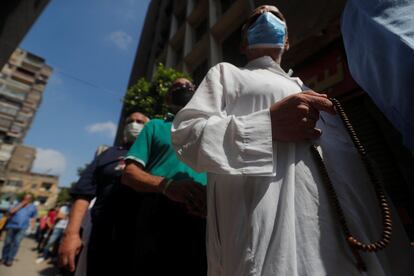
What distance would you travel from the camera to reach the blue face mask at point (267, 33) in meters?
1.19

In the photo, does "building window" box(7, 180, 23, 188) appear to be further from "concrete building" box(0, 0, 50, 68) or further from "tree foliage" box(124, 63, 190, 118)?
"tree foliage" box(124, 63, 190, 118)

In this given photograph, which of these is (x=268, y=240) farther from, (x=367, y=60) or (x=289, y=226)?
(x=367, y=60)

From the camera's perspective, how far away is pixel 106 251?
5.57ft

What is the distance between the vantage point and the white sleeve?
78cm

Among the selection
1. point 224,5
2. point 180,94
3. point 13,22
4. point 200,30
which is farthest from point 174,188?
point 200,30

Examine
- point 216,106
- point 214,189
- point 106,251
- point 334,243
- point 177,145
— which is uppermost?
point 216,106

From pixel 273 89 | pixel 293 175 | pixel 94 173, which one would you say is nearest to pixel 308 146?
pixel 293 175

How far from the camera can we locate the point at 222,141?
828 mm

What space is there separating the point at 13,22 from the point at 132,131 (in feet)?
17.0

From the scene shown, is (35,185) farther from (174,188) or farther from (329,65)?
(174,188)

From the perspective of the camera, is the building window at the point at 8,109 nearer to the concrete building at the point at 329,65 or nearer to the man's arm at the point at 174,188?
the concrete building at the point at 329,65

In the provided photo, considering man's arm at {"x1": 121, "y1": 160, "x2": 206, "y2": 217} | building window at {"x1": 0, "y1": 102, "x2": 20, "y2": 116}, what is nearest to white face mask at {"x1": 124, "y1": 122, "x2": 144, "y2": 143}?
man's arm at {"x1": 121, "y1": 160, "x2": 206, "y2": 217}

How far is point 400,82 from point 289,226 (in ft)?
1.76

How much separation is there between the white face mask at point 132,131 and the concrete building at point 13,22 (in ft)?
14.8
